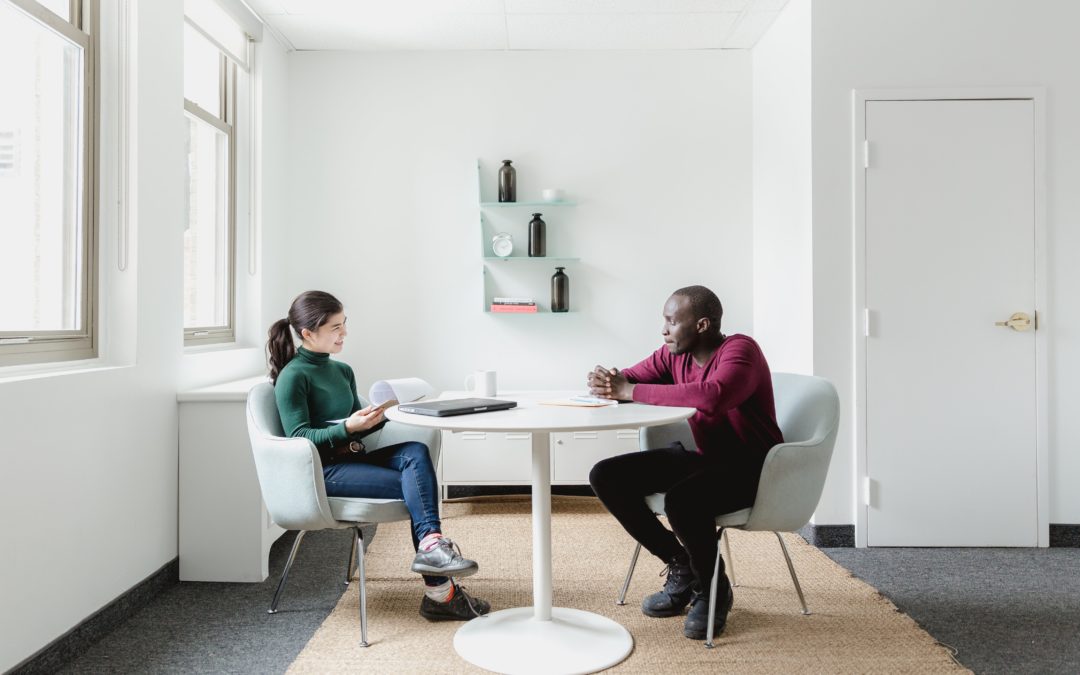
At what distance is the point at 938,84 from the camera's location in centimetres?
347

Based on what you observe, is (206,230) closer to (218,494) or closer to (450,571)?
(218,494)

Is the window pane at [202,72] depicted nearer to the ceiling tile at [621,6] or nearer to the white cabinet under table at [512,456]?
the ceiling tile at [621,6]

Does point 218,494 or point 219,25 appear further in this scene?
point 219,25

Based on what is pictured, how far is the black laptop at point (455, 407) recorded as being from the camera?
2.18 metres

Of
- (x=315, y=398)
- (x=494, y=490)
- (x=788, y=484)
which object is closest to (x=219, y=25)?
(x=315, y=398)

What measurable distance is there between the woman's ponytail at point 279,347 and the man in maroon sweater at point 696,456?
1067mm

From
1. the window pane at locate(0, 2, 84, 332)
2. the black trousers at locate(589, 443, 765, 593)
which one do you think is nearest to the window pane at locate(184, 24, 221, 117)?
the window pane at locate(0, 2, 84, 332)

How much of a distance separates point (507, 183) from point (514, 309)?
27.6 inches

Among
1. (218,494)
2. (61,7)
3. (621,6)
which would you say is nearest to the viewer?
(61,7)

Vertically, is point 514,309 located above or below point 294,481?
above

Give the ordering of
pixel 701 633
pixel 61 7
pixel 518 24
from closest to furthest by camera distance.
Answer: pixel 701 633
pixel 61 7
pixel 518 24

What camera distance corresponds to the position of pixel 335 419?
2693 millimetres

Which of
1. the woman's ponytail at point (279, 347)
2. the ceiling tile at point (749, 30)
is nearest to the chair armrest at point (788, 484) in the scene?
the woman's ponytail at point (279, 347)

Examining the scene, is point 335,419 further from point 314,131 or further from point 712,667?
point 314,131
